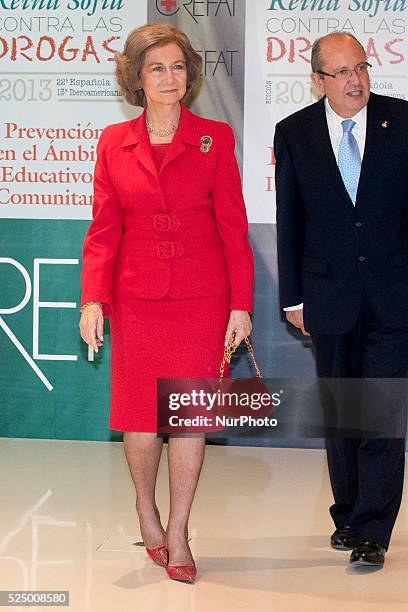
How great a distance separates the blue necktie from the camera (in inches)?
152

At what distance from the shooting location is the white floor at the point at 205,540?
3518mm

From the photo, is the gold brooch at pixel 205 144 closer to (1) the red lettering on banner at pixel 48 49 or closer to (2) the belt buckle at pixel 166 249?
(2) the belt buckle at pixel 166 249

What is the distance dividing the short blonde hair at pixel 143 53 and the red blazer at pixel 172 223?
117mm

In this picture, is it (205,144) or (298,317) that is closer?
(205,144)

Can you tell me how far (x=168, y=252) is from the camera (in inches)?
144

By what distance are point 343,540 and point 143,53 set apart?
185 centimetres

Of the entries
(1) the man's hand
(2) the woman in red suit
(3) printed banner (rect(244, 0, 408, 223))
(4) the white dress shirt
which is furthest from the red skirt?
(3) printed banner (rect(244, 0, 408, 223))

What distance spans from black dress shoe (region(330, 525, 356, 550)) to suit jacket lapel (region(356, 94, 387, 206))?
47.0 inches

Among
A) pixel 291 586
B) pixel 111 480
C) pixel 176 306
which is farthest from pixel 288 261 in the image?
pixel 111 480

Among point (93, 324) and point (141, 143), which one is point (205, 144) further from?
point (93, 324)

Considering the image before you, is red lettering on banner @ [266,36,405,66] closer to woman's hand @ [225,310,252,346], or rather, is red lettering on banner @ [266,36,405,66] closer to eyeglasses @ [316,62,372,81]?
eyeglasses @ [316,62,372,81]

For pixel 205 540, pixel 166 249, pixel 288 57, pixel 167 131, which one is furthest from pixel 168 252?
pixel 288 57

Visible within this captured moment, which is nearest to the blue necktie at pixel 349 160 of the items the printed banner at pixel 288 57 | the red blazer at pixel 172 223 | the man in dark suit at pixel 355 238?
the man in dark suit at pixel 355 238

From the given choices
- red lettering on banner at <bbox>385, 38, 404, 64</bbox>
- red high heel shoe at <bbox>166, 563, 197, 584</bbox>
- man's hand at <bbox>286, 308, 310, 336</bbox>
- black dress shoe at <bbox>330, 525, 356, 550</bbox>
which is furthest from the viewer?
red lettering on banner at <bbox>385, 38, 404, 64</bbox>
